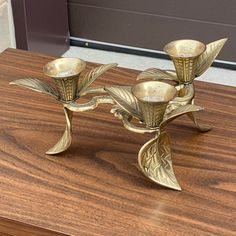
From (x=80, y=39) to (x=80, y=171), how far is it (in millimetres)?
1345

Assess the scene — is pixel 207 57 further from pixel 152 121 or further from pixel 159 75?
pixel 152 121

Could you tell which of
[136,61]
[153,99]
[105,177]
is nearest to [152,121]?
[153,99]

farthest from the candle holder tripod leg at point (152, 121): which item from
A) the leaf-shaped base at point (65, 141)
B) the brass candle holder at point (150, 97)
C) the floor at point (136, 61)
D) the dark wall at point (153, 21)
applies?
the dark wall at point (153, 21)

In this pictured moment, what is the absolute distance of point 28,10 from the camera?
6.32 ft

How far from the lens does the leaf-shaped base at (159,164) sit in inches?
34.8

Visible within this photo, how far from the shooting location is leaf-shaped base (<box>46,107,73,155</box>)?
97 cm

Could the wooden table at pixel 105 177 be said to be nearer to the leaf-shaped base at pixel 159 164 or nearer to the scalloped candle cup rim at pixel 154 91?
the leaf-shaped base at pixel 159 164

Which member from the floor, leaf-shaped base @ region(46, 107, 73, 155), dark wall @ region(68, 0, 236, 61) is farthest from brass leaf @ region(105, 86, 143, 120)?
dark wall @ region(68, 0, 236, 61)

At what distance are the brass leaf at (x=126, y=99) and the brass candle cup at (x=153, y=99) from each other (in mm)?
23

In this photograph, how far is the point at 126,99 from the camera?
34.5 inches

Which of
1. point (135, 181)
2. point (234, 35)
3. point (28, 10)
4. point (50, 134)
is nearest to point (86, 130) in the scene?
point (50, 134)

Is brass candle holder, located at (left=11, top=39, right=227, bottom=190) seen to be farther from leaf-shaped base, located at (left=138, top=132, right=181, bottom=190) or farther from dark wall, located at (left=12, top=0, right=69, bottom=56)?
dark wall, located at (left=12, top=0, right=69, bottom=56)

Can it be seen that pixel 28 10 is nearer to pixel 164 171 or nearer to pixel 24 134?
pixel 24 134

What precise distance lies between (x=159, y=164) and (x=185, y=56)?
200 millimetres
